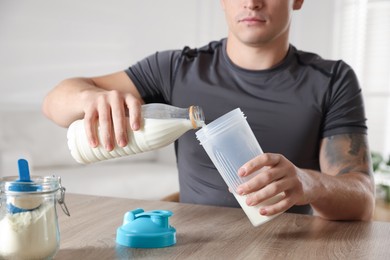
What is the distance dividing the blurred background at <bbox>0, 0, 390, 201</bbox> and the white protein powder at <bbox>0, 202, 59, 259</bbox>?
9.02ft

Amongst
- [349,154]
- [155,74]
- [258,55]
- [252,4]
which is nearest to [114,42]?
[155,74]

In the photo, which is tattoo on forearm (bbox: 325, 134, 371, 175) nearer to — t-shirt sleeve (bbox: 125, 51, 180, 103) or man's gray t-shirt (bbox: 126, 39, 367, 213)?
man's gray t-shirt (bbox: 126, 39, 367, 213)

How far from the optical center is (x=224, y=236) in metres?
0.98

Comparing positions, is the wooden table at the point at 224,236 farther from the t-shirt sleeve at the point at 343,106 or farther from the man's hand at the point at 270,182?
the t-shirt sleeve at the point at 343,106

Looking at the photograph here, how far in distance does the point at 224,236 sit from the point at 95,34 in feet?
11.6

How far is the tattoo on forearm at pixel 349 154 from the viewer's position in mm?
1412

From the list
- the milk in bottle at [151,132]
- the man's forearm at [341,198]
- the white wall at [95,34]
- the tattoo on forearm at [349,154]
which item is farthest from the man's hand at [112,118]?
the white wall at [95,34]

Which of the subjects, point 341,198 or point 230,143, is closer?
point 230,143

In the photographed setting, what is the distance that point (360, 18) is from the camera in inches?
173

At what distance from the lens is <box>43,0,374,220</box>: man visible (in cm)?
144

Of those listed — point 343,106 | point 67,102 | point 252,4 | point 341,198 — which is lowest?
point 341,198

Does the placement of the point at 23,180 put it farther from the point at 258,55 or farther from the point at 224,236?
the point at 258,55

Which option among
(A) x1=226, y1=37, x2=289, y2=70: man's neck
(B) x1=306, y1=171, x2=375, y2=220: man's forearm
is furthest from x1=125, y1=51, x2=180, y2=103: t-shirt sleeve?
(B) x1=306, y1=171, x2=375, y2=220: man's forearm

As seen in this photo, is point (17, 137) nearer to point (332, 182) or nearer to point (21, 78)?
point (21, 78)
